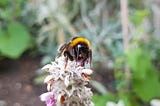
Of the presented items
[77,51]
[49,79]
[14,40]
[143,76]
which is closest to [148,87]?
[143,76]

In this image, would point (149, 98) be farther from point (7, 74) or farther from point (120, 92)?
point (7, 74)

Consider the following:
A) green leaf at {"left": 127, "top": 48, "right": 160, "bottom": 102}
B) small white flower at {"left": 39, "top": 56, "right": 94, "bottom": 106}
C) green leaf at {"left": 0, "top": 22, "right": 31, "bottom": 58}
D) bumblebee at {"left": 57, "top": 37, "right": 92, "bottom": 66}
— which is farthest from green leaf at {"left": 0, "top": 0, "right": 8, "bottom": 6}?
small white flower at {"left": 39, "top": 56, "right": 94, "bottom": 106}

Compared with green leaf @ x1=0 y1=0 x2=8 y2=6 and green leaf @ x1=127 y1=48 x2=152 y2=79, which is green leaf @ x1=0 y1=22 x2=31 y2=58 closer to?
green leaf @ x1=0 y1=0 x2=8 y2=6

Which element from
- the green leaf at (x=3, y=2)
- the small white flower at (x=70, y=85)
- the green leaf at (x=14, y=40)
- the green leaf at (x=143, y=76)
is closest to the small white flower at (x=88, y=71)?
the small white flower at (x=70, y=85)

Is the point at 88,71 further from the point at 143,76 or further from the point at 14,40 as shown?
the point at 14,40

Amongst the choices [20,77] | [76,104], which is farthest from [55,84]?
[20,77]

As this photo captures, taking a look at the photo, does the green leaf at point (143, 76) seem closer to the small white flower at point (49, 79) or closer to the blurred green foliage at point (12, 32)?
the blurred green foliage at point (12, 32)
